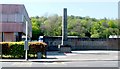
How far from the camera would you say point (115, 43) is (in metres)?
50.4

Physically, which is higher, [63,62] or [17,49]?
[17,49]

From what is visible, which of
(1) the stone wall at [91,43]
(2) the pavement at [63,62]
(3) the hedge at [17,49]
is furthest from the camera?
(1) the stone wall at [91,43]

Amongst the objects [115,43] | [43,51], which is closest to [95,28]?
[115,43]

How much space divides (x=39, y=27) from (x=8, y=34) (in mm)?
75842

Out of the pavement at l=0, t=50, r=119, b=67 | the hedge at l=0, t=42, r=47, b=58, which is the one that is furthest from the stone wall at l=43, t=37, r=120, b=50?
the pavement at l=0, t=50, r=119, b=67

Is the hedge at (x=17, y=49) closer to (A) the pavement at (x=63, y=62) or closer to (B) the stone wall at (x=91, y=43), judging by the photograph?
(A) the pavement at (x=63, y=62)

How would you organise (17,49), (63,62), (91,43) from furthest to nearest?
1. (91,43)
2. (17,49)
3. (63,62)

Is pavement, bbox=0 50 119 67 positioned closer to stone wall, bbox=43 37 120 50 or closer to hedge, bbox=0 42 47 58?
hedge, bbox=0 42 47 58

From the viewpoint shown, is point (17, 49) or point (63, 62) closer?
point (63, 62)

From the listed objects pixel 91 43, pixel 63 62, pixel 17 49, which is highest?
pixel 17 49

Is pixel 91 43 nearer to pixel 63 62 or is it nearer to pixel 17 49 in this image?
pixel 17 49

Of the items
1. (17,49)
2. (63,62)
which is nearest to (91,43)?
(17,49)

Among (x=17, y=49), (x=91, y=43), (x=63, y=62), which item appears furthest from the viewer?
(x=91, y=43)

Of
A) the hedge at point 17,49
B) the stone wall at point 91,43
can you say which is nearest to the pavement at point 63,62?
the hedge at point 17,49
